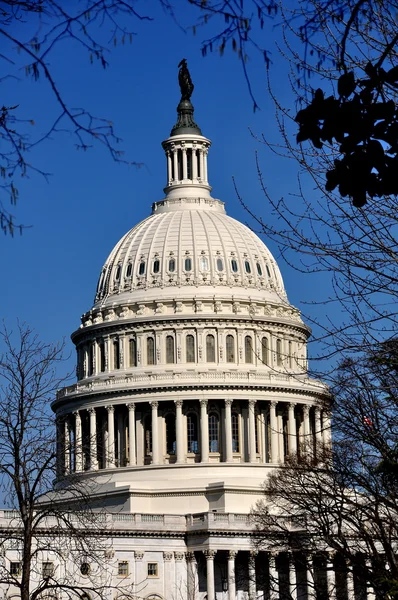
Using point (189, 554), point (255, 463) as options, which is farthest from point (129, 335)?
point (189, 554)

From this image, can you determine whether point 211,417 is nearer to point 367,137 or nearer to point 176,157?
point 176,157

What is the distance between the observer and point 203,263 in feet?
537

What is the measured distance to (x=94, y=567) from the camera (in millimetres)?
128500

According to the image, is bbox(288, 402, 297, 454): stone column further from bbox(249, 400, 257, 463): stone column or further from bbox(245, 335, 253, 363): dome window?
bbox(245, 335, 253, 363): dome window

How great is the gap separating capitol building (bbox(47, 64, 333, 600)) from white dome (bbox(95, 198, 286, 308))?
0.48ft

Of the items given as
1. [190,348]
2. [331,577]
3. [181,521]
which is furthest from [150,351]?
[331,577]

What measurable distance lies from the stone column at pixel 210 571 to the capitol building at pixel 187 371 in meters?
6.60

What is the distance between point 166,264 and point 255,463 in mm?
24519

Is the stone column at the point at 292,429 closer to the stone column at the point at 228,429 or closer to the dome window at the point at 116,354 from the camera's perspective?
the stone column at the point at 228,429

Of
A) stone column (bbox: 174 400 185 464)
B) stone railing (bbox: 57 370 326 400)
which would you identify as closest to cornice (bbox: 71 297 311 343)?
stone railing (bbox: 57 370 326 400)

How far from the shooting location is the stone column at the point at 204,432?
15362 cm

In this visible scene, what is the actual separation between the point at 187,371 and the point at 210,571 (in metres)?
26.9

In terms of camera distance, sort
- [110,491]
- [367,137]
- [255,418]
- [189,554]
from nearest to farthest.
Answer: [367,137], [189,554], [110,491], [255,418]

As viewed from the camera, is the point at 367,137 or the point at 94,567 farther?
the point at 94,567
